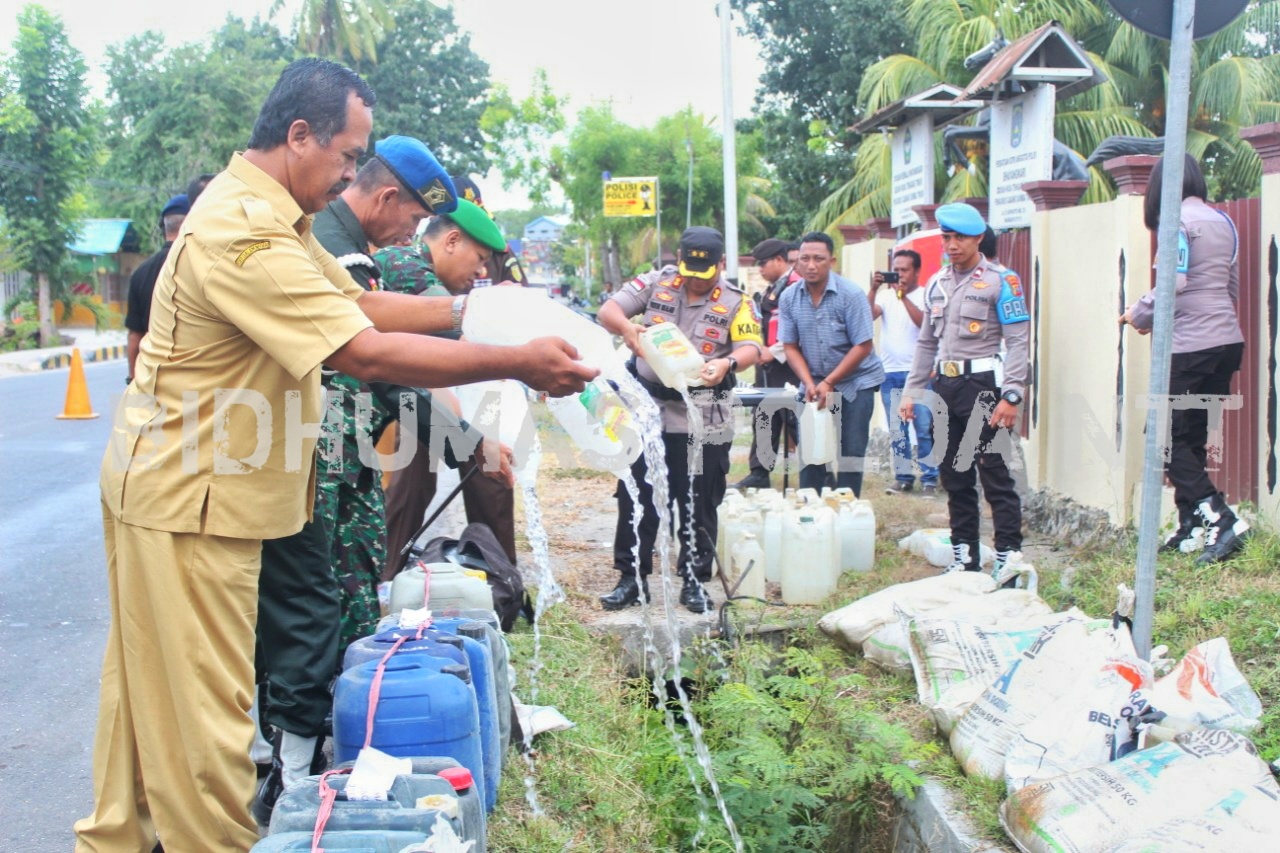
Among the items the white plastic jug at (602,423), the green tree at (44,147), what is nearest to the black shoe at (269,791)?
the white plastic jug at (602,423)

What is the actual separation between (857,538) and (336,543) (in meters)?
3.50

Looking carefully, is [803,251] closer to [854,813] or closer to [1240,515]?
[1240,515]

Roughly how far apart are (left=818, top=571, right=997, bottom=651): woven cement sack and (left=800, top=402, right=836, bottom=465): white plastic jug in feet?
6.14

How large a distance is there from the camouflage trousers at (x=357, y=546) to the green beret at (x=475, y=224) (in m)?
0.97

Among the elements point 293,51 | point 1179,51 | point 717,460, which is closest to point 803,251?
point 717,460

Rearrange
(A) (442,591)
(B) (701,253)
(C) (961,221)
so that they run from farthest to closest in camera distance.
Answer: (C) (961,221) → (B) (701,253) → (A) (442,591)

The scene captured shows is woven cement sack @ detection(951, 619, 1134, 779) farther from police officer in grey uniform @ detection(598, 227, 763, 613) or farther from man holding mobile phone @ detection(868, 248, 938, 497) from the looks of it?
man holding mobile phone @ detection(868, 248, 938, 497)

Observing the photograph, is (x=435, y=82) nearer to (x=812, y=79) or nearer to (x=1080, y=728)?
A: (x=812, y=79)

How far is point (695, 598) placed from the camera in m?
5.68

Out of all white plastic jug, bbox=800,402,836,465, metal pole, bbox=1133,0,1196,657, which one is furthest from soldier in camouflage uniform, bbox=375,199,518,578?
white plastic jug, bbox=800,402,836,465

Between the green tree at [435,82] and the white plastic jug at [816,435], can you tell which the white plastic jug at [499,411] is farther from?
the green tree at [435,82]

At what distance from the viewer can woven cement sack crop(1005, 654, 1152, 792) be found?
3.37m

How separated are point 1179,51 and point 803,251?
3.60 m

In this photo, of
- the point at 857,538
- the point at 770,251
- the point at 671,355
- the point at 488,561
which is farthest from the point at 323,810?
the point at 770,251
